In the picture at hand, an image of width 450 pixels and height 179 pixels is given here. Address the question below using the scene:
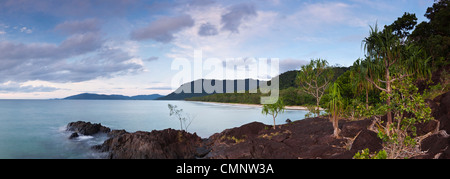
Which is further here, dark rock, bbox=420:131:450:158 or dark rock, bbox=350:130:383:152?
dark rock, bbox=350:130:383:152

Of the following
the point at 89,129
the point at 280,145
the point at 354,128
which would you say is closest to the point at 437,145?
the point at 354,128

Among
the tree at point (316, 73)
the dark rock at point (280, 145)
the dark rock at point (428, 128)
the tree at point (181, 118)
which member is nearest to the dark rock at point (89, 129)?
the tree at point (181, 118)

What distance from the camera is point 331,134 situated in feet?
58.7

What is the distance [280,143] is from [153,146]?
32.0 feet

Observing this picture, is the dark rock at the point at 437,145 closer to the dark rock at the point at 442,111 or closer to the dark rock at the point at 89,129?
the dark rock at the point at 442,111

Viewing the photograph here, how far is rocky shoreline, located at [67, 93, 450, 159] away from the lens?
13.5 meters

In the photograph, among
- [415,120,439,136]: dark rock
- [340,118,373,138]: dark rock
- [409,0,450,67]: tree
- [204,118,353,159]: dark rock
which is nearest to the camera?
[415,120,439,136]: dark rock

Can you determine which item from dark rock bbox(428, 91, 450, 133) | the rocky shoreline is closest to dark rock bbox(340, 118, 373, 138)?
the rocky shoreline

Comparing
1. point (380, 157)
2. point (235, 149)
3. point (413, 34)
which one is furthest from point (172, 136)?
point (413, 34)

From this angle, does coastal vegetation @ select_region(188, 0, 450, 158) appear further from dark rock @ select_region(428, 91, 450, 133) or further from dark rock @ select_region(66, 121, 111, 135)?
dark rock @ select_region(66, 121, 111, 135)

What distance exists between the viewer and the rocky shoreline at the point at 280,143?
13500 millimetres

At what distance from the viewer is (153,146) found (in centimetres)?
1830
